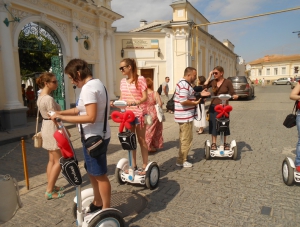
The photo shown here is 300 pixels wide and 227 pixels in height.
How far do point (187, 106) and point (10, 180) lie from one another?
3176mm

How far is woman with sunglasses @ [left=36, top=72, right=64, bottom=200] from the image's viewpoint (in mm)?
3512

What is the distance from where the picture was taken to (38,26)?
10242 millimetres

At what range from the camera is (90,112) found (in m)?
2.30

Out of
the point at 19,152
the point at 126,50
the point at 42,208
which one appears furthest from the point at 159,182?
the point at 126,50

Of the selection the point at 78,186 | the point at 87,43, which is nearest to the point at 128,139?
the point at 78,186

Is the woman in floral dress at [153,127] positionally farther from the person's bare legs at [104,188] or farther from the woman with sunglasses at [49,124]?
the person's bare legs at [104,188]

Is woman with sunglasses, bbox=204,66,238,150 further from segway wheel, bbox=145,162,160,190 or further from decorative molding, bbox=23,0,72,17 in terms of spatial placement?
decorative molding, bbox=23,0,72,17

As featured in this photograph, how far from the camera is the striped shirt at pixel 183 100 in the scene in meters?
4.43

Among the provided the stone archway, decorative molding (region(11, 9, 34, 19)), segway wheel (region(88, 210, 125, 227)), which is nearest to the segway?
segway wheel (region(88, 210, 125, 227))

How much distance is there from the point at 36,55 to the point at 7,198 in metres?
20.5

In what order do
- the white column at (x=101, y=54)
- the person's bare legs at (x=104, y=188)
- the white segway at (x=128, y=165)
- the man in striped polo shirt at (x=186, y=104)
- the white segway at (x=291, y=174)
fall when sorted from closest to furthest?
the person's bare legs at (x=104, y=188) → the white segway at (x=128, y=165) → the white segway at (x=291, y=174) → the man in striped polo shirt at (x=186, y=104) → the white column at (x=101, y=54)

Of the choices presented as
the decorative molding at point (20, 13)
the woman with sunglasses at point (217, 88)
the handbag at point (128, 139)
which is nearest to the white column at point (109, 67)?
the decorative molding at point (20, 13)

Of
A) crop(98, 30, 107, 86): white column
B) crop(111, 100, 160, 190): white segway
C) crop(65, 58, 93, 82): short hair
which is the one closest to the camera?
crop(65, 58, 93, 82): short hair

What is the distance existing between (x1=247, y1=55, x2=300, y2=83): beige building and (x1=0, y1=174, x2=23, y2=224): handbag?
66.4 meters
